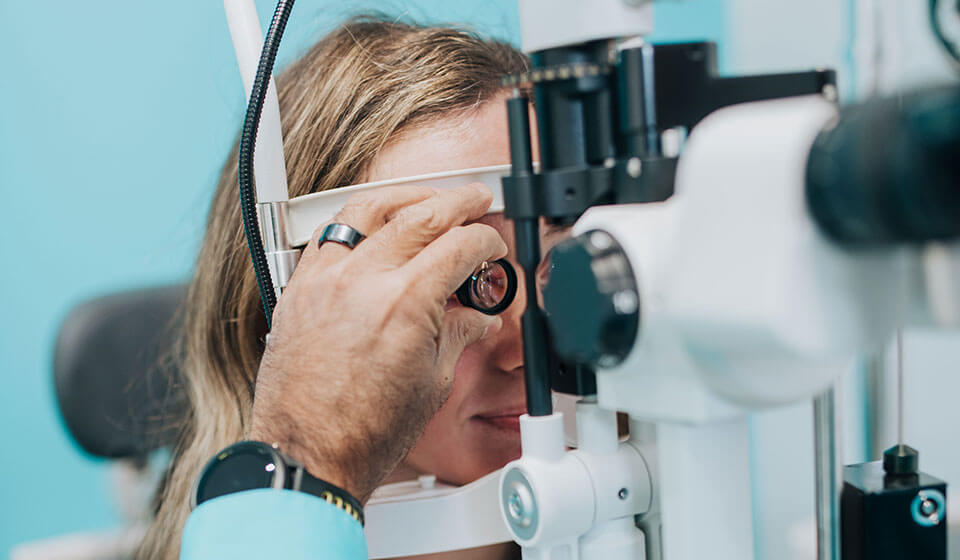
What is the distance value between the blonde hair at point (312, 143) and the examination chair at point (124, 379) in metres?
0.16

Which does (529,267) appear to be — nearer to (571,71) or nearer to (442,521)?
(571,71)

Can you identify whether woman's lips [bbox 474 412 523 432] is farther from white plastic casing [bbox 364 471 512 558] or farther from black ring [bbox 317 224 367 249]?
black ring [bbox 317 224 367 249]

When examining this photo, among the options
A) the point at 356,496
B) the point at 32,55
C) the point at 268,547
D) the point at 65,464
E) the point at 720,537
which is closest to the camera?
the point at 720,537

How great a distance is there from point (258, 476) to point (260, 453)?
20mm

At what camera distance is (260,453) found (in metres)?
0.68

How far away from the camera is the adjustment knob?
0.40m

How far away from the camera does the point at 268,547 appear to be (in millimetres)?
625

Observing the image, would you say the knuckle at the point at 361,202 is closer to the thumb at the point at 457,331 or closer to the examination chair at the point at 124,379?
the thumb at the point at 457,331

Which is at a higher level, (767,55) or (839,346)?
(767,55)

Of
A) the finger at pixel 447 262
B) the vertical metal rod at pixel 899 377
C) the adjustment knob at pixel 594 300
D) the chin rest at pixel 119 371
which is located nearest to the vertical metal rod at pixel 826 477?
the vertical metal rod at pixel 899 377

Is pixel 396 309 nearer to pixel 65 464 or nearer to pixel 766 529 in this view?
pixel 65 464

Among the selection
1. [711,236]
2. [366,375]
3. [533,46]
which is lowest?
[366,375]

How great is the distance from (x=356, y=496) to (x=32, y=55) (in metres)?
1.19

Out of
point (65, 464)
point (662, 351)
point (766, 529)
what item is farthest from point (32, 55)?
point (766, 529)
